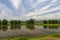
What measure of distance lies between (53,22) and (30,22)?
34.3 meters

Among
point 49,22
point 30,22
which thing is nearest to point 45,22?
point 49,22

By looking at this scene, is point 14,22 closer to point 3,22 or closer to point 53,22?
point 3,22

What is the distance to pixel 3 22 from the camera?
16512 cm

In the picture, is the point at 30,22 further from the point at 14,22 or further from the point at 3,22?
the point at 3,22

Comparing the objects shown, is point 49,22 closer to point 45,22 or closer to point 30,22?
point 45,22

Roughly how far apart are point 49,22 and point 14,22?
173ft

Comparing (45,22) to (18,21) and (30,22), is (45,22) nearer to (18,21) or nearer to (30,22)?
(30,22)

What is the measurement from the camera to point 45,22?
189 meters

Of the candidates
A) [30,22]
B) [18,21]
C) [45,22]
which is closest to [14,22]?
[18,21]

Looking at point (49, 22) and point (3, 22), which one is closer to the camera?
point (3, 22)

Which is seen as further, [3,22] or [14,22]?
[14,22]

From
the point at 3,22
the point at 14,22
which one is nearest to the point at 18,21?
the point at 14,22

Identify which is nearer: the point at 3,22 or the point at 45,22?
the point at 3,22

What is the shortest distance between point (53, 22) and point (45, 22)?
13020mm
